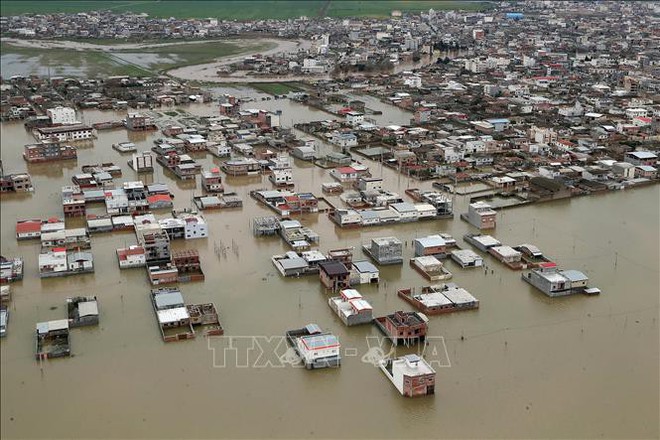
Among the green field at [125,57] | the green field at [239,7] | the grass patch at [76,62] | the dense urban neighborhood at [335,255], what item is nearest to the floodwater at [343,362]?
the dense urban neighborhood at [335,255]

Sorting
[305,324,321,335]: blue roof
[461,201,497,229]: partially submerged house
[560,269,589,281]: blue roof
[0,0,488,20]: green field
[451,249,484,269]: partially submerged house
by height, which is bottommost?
[305,324,321,335]: blue roof

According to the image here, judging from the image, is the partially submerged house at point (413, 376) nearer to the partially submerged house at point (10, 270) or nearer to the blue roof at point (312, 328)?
the blue roof at point (312, 328)

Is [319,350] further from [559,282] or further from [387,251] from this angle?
[559,282]

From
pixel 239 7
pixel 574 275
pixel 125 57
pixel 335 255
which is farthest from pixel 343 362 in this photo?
pixel 239 7

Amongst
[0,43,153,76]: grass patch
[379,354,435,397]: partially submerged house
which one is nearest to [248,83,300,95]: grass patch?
[0,43,153,76]: grass patch

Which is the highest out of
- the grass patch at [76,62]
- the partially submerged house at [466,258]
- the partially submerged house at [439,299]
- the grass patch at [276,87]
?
the grass patch at [76,62]

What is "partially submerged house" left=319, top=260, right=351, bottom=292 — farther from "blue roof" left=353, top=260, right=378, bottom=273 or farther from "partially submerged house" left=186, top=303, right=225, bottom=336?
"partially submerged house" left=186, top=303, right=225, bottom=336

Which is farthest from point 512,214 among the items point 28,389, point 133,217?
point 28,389
